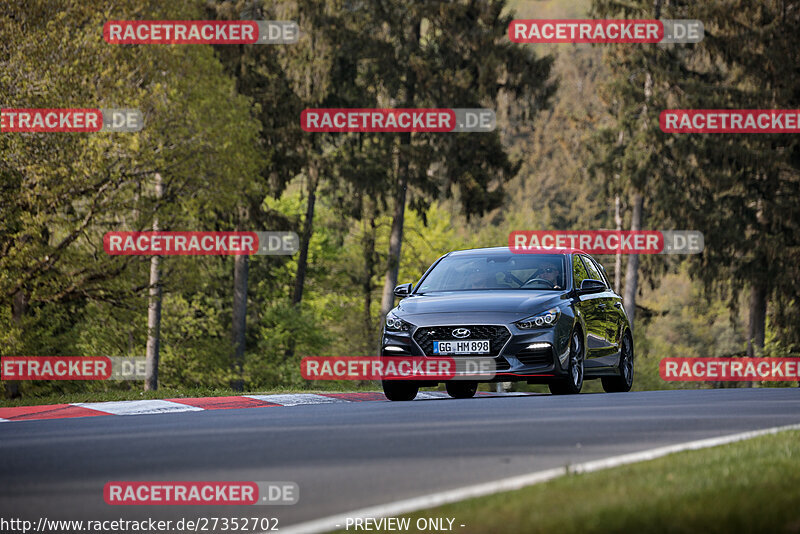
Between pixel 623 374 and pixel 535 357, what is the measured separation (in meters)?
3.80

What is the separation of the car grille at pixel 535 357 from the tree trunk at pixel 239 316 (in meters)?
25.2

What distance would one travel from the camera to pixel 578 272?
1630 centimetres

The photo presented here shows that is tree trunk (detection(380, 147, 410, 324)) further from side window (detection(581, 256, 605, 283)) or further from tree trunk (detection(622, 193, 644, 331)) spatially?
side window (detection(581, 256, 605, 283))

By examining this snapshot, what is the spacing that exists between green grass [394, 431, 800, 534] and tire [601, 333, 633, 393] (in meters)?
9.82

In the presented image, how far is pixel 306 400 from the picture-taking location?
15430 mm

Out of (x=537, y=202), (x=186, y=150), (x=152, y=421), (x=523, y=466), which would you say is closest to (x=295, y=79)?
(x=186, y=150)

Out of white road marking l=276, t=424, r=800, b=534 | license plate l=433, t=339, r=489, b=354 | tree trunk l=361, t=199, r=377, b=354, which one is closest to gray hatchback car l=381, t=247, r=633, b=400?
license plate l=433, t=339, r=489, b=354

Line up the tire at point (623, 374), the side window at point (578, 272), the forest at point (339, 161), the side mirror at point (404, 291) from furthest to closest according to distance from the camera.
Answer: the forest at point (339, 161) < the tire at point (623, 374) < the side window at point (578, 272) < the side mirror at point (404, 291)

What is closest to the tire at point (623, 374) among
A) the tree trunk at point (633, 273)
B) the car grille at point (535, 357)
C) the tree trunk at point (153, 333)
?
the car grille at point (535, 357)

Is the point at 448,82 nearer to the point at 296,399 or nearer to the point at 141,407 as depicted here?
the point at 296,399

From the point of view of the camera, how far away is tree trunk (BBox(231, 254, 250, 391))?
127 ft

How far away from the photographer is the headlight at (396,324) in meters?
14.4

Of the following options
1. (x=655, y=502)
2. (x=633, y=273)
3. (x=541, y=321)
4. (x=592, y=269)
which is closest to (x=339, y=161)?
(x=633, y=273)

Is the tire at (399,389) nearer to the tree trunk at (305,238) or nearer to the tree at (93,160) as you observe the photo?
the tree at (93,160)
